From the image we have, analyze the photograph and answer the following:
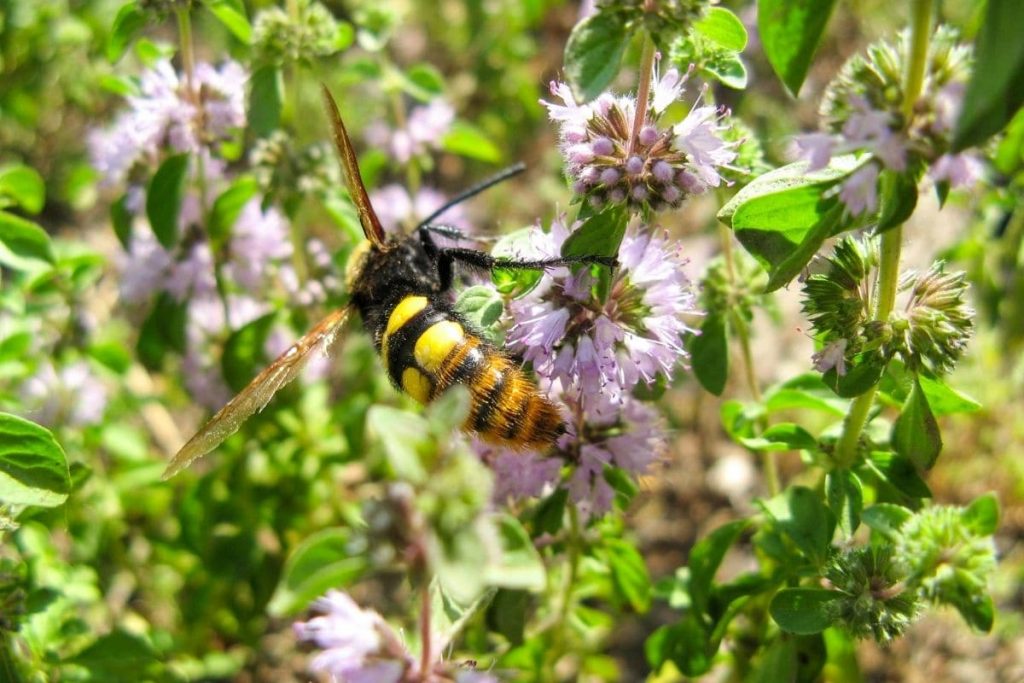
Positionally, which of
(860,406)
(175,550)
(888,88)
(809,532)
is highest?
(888,88)

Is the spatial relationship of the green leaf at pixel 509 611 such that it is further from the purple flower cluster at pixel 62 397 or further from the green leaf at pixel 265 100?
the purple flower cluster at pixel 62 397

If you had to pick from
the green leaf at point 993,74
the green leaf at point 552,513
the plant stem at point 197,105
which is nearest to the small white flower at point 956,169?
the green leaf at point 993,74

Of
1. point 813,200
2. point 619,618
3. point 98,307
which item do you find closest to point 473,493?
point 813,200

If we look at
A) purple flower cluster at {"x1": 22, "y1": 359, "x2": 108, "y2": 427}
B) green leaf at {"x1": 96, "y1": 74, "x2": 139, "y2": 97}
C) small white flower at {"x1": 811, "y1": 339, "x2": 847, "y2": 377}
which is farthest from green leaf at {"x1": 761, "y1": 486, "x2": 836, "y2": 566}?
purple flower cluster at {"x1": 22, "y1": 359, "x2": 108, "y2": 427}

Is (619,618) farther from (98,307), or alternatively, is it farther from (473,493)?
(98,307)

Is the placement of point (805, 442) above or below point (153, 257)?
below

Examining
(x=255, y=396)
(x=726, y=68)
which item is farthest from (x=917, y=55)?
(x=255, y=396)

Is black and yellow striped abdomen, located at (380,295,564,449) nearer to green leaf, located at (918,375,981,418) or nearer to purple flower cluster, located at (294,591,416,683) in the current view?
purple flower cluster, located at (294,591,416,683)
